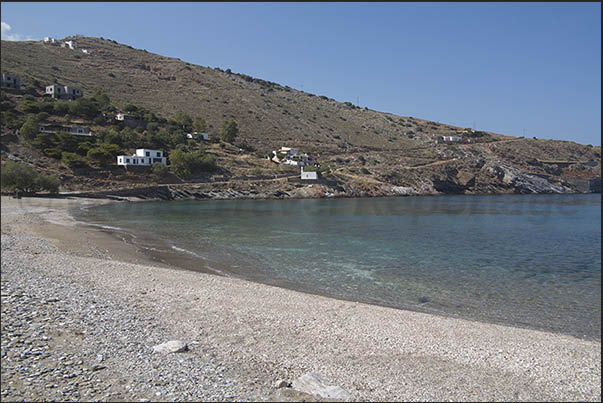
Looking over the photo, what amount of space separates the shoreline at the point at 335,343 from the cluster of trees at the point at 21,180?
37272 millimetres

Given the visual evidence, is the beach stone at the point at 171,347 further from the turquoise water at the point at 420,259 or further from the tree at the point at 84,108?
the tree at the point at 84,108

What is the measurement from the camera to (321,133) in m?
104

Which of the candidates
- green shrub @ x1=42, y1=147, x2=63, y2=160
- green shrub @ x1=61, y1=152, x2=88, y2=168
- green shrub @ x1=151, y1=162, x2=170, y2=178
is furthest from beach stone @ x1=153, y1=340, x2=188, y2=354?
green shrub @ x1=42, y1=147, x2=63, y2=160

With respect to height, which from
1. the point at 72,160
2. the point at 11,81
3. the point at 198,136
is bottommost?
the point at 72,160

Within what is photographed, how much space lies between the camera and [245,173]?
7219cm

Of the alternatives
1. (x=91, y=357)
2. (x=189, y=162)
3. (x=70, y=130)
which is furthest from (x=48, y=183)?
(x=91, y=357)

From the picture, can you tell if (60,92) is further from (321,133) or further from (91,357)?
(91,357)

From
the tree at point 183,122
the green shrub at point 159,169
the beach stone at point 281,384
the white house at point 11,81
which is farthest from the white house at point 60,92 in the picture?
the beach stone at point 281,384

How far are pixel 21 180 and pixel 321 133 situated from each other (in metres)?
70.4

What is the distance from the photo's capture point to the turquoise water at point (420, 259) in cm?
1288

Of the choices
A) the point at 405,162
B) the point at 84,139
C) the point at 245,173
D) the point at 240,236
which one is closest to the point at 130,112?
the point at 84,139

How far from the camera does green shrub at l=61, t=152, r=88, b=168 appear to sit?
190ft

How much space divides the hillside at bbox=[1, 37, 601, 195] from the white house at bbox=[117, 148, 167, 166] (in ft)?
38.1

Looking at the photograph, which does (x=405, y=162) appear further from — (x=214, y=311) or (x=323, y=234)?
(x=214, y=311)
